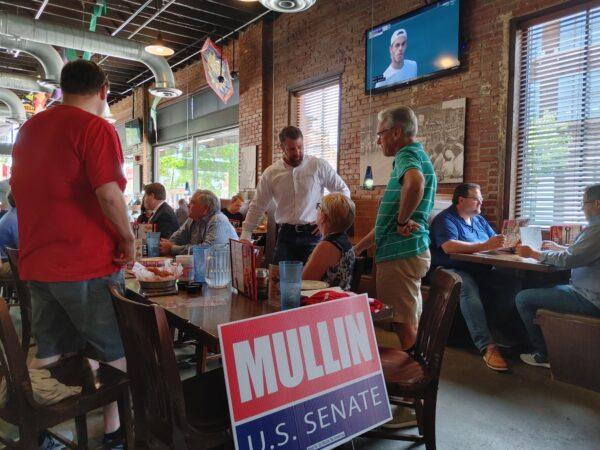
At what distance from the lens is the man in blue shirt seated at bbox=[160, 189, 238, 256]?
304cm

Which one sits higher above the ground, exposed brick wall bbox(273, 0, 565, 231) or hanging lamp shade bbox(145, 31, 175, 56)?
hanging lamp shade bbox(145, 31, 175, 56)

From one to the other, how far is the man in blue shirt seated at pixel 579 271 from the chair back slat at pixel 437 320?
138 centimetres

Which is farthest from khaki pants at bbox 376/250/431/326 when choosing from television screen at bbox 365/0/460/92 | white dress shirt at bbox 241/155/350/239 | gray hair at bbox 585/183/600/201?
television screen at bbox 365/0/460/92

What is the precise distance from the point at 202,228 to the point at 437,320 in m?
1.96

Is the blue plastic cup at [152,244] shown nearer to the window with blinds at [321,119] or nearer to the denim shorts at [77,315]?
the denim shorts at [77,315]

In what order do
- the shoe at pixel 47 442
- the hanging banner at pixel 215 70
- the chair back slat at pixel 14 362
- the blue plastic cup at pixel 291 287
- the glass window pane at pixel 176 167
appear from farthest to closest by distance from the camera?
the glass window pane at pixel 176 167
the hanging banner at pixel 215 70
the shoe at pixel 47 442
the blue plastic cup at pixel 291 287
the chair back slat at pixel 14 362

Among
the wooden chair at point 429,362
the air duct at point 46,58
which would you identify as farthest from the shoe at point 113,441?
the air duct at point 46,58

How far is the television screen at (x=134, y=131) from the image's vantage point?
10945mm

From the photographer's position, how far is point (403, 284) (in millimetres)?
2361

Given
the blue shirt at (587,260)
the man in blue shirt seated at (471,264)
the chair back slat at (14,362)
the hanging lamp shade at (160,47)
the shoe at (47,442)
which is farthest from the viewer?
the hanging lamp shade at (160,47)

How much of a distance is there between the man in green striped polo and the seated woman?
0.30 m

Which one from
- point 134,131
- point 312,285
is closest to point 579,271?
point 312,285

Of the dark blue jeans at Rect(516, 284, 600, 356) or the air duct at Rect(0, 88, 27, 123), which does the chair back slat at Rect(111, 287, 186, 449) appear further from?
the air duct at Rect(0, 88, 27, 123)

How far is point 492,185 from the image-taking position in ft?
13.6
